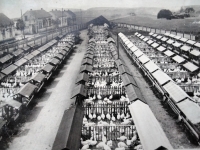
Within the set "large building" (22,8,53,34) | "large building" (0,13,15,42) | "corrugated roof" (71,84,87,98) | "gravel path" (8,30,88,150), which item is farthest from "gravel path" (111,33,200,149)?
"large building" (22,8,53,34)

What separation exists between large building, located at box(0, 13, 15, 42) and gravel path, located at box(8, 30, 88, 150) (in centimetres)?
2897

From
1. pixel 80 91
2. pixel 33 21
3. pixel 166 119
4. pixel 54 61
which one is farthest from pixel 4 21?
pixel 166 119

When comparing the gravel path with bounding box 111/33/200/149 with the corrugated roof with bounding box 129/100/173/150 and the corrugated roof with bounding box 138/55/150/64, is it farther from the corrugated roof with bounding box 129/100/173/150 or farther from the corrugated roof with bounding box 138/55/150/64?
the corrugated roof with bounding box 138/55/150/64

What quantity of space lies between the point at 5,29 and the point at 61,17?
3611cm

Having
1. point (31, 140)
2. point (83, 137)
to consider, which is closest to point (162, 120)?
point (83, 137)

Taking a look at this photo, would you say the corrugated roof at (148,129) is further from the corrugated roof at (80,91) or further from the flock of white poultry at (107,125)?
the corrugated roof at (80,91)

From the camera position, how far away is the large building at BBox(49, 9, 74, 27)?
8256 centimetres

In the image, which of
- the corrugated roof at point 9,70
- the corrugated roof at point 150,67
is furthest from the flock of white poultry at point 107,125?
the corrugated roof at point 9,70

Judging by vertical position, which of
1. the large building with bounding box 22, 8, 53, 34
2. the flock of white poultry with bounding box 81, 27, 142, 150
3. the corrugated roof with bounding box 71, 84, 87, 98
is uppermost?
the large building with bounding box 22, 8, 53, 34

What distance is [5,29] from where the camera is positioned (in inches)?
2042

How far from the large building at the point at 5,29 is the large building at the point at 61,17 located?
2833cm

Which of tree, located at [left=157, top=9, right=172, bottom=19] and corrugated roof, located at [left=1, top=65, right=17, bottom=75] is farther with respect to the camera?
tree, located at [left=157, top=9, right=172, bottom=19]

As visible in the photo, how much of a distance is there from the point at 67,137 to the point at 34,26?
63.6 m

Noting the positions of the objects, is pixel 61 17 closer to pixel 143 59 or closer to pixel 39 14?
pixel 39 14
